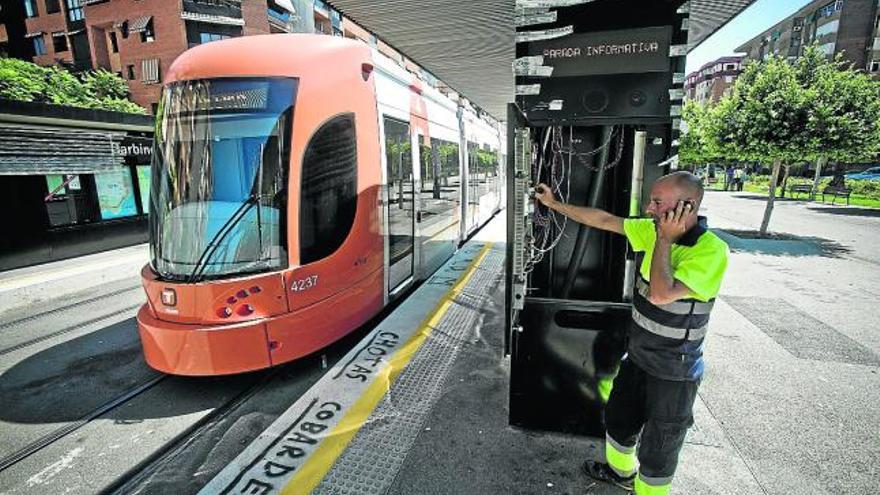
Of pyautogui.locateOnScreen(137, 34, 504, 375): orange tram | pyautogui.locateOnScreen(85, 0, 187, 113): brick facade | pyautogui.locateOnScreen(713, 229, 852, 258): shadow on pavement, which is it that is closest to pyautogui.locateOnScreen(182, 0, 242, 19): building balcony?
pyautogui.locateOnScreen(85, 0, 187, 113): brick facade

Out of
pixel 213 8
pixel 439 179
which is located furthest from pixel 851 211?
pixel 213 8

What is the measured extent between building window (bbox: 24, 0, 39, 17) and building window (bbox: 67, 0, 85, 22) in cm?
288

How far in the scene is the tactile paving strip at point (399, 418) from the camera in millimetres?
2773

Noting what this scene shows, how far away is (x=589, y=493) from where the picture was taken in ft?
8.69

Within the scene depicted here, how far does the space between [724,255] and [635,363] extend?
0.82m

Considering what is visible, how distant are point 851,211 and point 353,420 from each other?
22.4 metres

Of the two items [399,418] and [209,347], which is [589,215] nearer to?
[399,418]

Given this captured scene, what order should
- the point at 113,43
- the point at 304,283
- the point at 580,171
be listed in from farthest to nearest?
the point at 113,43
the point at 304,283
the point at 580,171

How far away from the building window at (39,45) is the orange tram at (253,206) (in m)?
40.9

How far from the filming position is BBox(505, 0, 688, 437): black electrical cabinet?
276cm

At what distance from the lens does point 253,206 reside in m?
3.71

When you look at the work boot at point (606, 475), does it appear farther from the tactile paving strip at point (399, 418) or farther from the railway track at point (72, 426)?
the railway track at point (72, 426)

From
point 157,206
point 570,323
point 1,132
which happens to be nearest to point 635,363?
point 570,323

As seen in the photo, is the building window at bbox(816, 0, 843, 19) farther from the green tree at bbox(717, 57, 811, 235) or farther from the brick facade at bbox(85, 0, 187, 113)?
the brick facade at bbox(85, 0, 187, 113)
